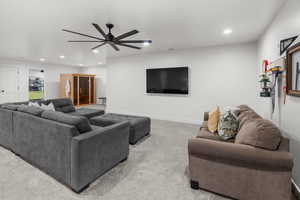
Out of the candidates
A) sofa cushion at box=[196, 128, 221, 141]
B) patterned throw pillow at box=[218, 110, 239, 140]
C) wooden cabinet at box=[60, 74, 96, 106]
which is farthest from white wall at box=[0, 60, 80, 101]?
patterned throw pillow at box=[218, 110, 239, 140]

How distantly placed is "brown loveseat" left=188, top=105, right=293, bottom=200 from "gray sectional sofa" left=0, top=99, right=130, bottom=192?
1.10 meters

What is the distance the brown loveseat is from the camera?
1.38m

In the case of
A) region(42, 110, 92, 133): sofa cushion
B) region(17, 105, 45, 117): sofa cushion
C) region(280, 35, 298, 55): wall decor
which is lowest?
region(42, 110, 92, 133): sofa cushion

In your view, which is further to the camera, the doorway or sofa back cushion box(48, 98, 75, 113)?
the doorway

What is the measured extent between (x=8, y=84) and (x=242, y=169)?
9581 millimetres

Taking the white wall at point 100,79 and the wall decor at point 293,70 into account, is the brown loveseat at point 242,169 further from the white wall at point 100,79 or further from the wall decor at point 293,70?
the white wall at point 100,79

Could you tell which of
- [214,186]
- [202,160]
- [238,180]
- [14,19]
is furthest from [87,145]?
[14,19]

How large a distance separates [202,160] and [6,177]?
2.55 meters

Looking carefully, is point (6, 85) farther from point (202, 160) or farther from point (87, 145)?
point (202, 160)

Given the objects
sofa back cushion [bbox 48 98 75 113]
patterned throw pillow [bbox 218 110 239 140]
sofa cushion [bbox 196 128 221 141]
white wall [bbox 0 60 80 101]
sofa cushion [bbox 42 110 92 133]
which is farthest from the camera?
white wall [bbox 0 60 80 101]

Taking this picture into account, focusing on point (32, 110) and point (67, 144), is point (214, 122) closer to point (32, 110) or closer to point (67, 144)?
point (67, 144)

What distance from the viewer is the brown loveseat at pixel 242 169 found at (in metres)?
1.38

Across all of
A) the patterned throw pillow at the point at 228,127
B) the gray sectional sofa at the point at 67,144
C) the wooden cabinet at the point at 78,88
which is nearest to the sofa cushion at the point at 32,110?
the gray sectional sofa at the point at 67,144

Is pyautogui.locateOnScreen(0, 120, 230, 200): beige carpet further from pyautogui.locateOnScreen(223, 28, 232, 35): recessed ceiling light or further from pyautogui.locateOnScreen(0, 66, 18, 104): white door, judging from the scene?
pyautogui.locateOnScreen(0, 66, 18, 104): white door
